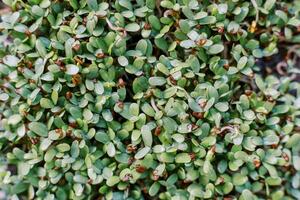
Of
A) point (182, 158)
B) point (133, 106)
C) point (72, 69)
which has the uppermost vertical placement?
point (72, 69)

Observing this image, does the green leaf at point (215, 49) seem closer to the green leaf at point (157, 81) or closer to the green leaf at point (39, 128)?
the green leaf at point (157, 81)

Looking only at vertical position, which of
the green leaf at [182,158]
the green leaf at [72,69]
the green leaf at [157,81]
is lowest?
the green leaf at [182,158]

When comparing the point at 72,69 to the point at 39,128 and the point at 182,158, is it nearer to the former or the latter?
the point at 39,128

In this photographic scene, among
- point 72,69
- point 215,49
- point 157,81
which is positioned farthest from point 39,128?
point 215,49

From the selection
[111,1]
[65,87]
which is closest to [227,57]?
[111,1]

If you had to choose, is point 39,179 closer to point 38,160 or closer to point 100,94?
point 38,160

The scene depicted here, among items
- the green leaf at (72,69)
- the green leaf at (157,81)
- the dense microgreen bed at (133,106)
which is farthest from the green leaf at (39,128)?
the green leaf at (157,81)

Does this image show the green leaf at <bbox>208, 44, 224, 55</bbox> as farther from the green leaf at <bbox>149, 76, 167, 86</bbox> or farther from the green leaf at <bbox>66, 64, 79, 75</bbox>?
the green leaf at <bbox>66, 64, 79, 75</bbox>

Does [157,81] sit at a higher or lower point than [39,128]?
higher
